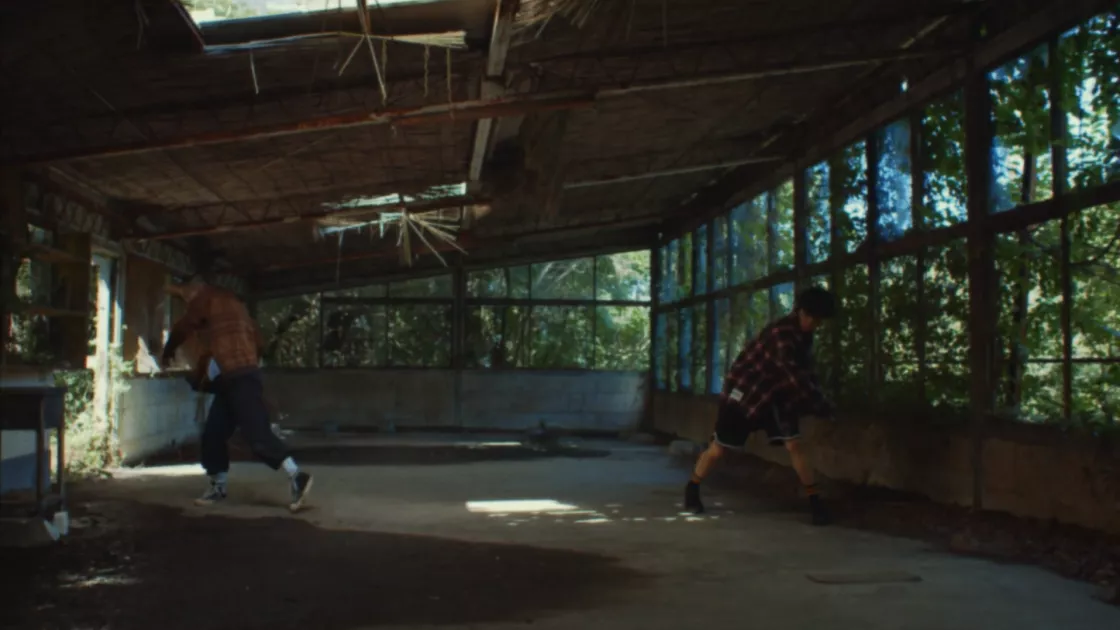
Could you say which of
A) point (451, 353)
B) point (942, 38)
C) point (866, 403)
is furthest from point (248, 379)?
point (451, 353)

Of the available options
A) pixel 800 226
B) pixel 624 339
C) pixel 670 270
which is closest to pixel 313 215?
pixel 800 226

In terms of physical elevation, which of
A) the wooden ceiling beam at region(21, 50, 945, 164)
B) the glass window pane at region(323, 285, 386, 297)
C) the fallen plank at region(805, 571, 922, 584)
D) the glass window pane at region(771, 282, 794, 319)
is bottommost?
the fallen plank at region(805, 571, 922, 584)

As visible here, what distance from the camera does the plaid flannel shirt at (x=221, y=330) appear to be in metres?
8.12

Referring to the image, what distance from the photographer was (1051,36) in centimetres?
649

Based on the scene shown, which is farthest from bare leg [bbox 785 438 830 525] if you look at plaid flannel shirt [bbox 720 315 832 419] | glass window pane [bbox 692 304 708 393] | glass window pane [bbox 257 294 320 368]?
glass window pane [bbox 257 294 320 368]

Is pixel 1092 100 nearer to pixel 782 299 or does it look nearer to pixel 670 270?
pixel 782 299

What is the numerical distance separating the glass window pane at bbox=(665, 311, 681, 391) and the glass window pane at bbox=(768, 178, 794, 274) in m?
4.76

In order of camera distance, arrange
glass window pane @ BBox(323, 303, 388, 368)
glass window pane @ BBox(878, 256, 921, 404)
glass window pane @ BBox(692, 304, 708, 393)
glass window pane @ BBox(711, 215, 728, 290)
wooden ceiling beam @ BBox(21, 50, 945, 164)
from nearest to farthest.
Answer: wooden ceiling beam @ BBox(21, 50, 945, 164) < glass window pane @ BBox(878, 256, 921, 404) < glass window pane @ BBox(711, 215, 728, 290) < glass window pane @ BBox(692, 304, 708, 393) < glass window pane @ BBox(323, 303, 388, 368)

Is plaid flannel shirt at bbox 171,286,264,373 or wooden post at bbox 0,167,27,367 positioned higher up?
wooden post at bbox 0,167,27,367

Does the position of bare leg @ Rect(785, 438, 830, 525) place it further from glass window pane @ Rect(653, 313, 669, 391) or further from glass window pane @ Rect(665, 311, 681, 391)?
glass window pane @ Rect(653, 313, 669, 391)

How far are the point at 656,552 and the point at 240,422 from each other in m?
3.66

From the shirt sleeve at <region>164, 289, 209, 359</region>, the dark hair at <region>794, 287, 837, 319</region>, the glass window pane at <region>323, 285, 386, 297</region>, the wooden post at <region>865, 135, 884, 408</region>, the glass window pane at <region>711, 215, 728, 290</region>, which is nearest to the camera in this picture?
the dark hair at <region>794, 287, 837, 319</region>

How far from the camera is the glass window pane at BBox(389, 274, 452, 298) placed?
19109mm

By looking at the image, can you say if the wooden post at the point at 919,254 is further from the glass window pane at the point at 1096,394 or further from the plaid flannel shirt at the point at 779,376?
the glass window pane at the point at 1096,394
